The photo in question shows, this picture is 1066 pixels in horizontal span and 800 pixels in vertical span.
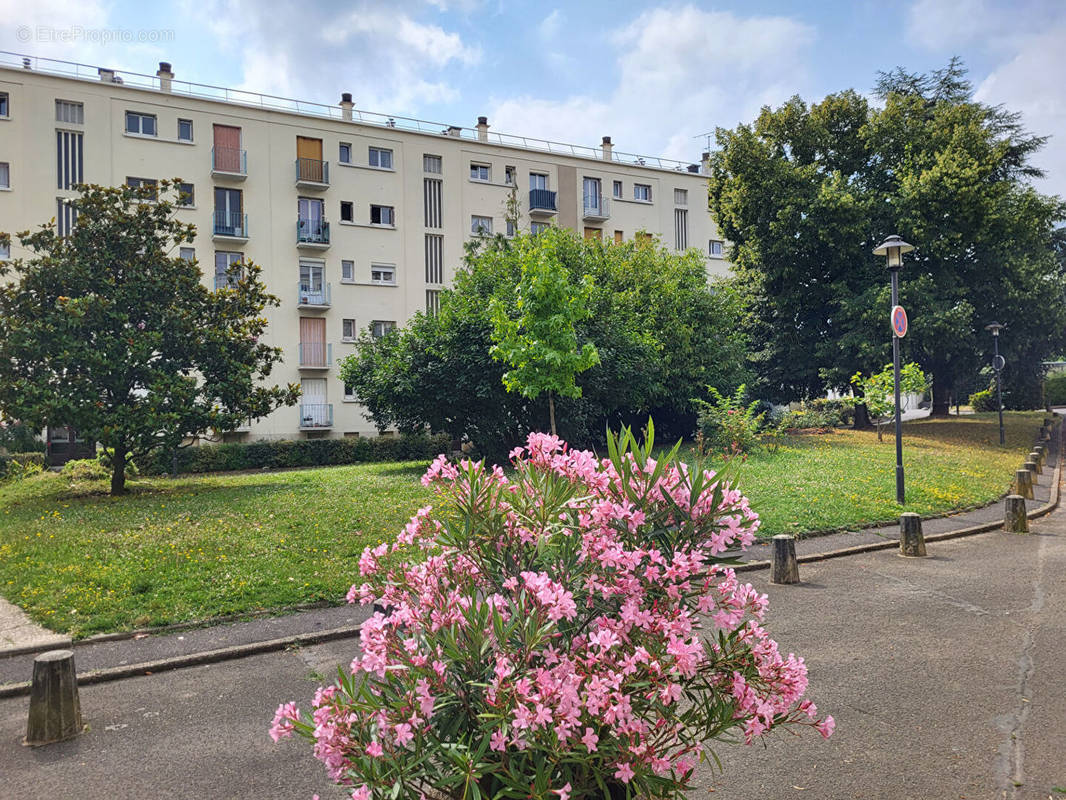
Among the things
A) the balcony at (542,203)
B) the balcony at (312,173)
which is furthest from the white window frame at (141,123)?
the balcony at (542,203)

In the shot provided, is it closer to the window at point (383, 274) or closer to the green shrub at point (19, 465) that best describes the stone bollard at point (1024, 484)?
the green shrub at point (19, 465)

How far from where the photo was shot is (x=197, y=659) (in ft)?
21.1

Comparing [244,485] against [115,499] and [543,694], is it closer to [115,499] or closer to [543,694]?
[115,499]

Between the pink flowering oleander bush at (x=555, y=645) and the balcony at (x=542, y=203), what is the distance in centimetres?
3657

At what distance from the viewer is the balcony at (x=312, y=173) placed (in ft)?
108

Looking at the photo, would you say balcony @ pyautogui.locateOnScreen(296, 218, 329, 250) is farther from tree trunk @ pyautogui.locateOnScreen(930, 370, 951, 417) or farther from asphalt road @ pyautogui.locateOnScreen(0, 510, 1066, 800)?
tree trunk @ pyautogui.locateOnScreen(930, 370, 951, 417)

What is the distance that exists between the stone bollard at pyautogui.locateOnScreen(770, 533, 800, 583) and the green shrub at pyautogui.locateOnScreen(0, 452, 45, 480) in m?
20.9

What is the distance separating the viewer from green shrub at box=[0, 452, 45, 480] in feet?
68.9

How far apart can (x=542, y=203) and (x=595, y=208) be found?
3523mm

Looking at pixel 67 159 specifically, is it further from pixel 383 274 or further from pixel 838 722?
pixel 838 722

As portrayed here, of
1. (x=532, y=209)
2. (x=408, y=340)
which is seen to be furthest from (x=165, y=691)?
(x=532, y=209)

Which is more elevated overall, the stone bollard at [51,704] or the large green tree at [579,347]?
the large green tree at [579,347]

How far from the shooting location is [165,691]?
5.77 m

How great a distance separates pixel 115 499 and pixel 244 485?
2.99 metres
